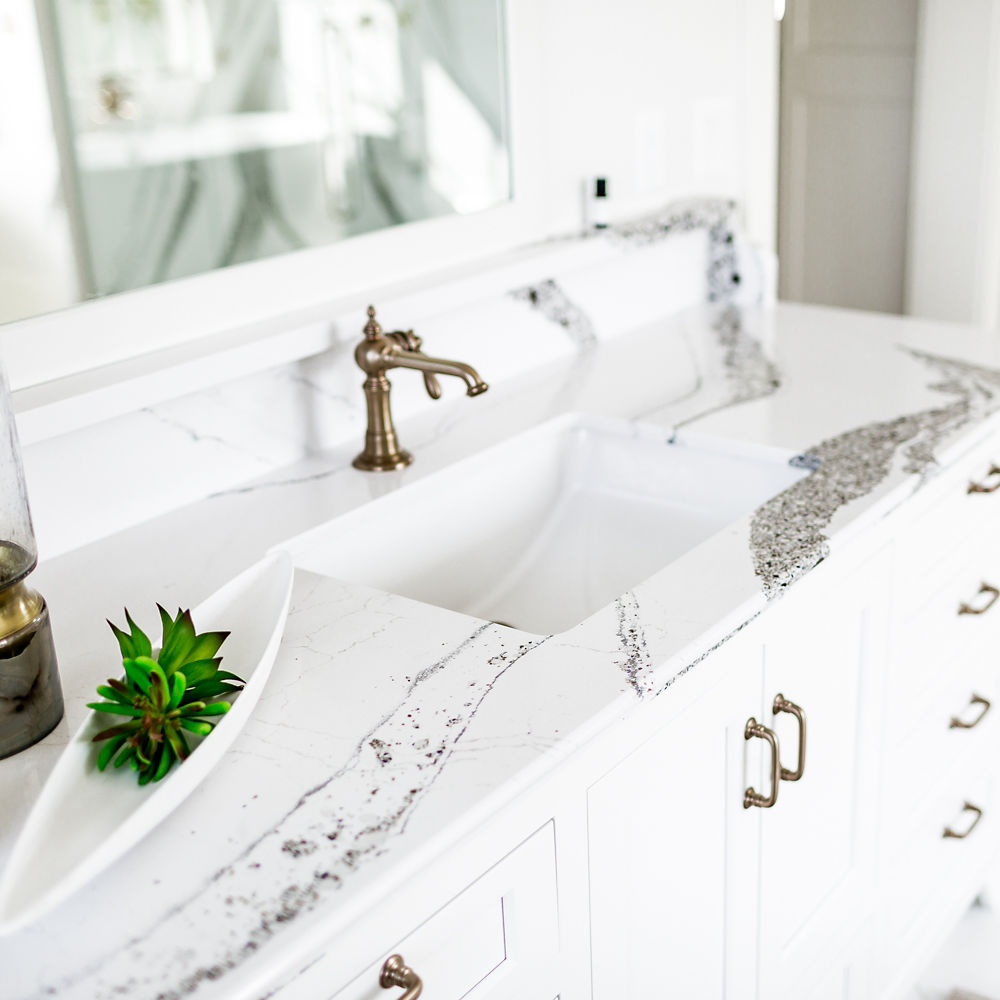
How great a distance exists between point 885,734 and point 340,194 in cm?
94

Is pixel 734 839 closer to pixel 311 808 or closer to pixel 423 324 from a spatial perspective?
pixel 311 808

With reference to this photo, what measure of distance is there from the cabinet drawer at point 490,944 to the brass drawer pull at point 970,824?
1.01 meters

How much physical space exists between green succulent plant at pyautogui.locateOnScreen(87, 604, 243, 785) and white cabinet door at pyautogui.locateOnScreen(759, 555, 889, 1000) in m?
0.55

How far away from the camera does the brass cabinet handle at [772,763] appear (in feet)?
3.84

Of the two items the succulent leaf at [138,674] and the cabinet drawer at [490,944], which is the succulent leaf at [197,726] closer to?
the succulent leaf at [138,674]

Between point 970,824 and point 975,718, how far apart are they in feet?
0.61

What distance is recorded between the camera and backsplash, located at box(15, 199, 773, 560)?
1.29 metres

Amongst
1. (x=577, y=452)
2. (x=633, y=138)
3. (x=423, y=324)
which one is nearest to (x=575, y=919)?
(x=577, y=452)

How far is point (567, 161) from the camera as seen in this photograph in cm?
186

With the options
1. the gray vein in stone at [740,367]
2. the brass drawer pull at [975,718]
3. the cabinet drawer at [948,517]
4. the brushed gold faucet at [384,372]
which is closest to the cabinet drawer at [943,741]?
the brass drawer pull at [975,718]

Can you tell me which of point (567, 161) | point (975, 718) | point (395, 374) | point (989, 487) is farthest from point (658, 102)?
point (975, 718)

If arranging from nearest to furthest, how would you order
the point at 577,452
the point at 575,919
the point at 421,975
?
the point at 421,975
the point at 575,919
the point at 577,452

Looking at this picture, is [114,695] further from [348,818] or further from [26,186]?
[26,186]

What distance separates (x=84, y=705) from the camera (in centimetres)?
98
